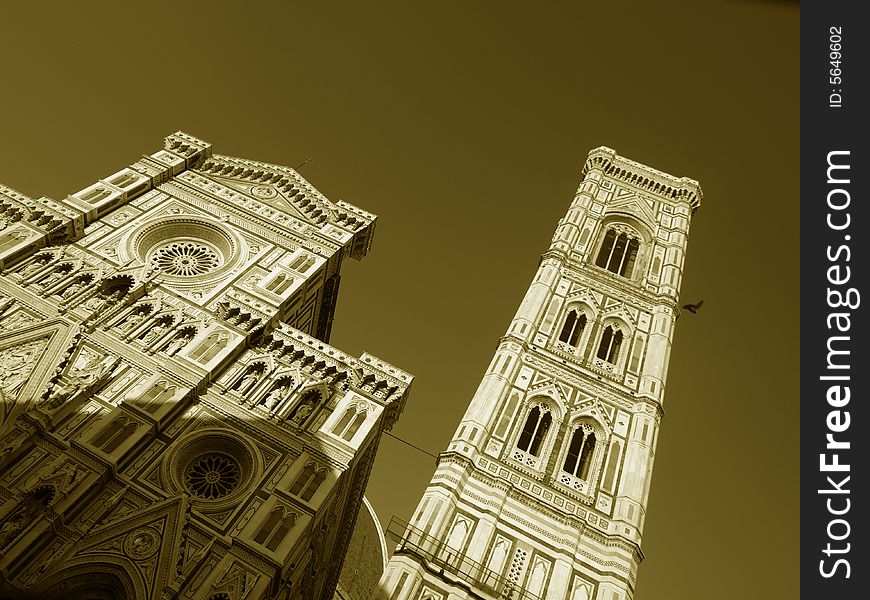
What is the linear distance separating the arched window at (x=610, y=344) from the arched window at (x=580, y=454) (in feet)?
13.2

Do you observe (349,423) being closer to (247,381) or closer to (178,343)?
(247,381)

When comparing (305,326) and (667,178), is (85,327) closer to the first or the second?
(305,326)

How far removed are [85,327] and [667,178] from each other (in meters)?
27.5

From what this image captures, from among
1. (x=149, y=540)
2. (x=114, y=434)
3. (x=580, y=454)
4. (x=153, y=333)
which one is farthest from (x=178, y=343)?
(x=580, y=454)

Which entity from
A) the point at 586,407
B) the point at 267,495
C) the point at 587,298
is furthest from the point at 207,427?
the point at 587,298

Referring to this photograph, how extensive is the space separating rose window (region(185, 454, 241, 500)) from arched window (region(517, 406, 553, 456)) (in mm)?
8534

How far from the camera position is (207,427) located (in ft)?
58.0

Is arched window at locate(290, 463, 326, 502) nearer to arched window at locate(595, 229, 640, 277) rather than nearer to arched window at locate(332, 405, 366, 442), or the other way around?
arched window at locate(332, 405, 366, 442)

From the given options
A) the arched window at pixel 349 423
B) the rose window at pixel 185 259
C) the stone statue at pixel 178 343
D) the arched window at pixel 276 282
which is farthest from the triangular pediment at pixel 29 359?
the arched window at pixel 349 423

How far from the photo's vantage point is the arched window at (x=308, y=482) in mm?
16844

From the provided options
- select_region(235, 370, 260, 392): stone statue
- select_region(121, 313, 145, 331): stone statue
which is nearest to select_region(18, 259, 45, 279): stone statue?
select_region(121, 313, 145, 331): stone statue

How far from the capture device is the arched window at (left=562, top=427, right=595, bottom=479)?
21219 millimetres

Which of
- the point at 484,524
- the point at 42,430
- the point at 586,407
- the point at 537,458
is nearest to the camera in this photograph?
the point at 42,430

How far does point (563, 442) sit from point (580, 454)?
64 cm
